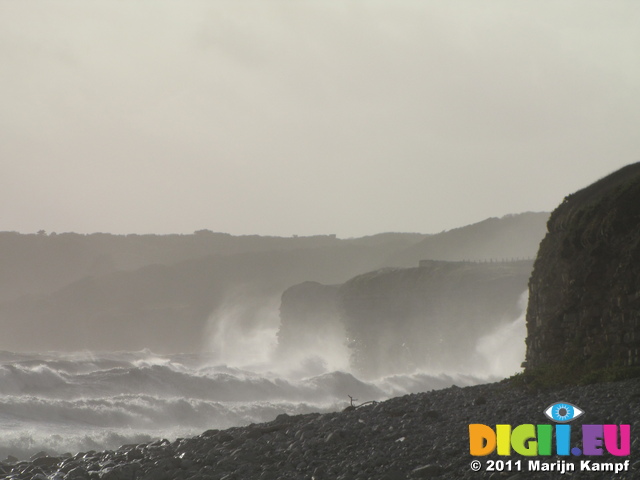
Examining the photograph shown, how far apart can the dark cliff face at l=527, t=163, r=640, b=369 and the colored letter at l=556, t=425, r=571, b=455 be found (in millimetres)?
3800

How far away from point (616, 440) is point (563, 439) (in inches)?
28.8

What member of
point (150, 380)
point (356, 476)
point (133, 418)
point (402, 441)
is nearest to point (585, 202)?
point (402, 441)

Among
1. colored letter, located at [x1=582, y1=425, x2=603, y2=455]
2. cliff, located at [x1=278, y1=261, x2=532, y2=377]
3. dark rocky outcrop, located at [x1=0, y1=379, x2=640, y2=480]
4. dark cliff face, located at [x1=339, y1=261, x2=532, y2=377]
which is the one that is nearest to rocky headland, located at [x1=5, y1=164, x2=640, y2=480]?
dark rocky outcrop, located at [x1=0, y1=379, x2=640, y2=480]

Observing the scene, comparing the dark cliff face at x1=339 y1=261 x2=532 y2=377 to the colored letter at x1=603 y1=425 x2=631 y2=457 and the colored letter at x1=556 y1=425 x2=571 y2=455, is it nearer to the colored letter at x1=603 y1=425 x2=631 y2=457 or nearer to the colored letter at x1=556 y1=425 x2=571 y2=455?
the colored letter at x1=556 y1=425 x2=571 y2=455

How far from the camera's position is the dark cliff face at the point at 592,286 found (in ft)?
52.2

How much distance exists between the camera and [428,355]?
267 feet

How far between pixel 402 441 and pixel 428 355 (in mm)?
68703

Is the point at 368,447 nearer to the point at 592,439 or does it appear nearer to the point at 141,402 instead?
the point at 592,439

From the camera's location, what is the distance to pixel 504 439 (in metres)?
12.3

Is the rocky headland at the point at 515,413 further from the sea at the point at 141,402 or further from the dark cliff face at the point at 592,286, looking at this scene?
the sea at the point at 141,402

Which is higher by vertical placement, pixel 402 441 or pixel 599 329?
pixel 599 329

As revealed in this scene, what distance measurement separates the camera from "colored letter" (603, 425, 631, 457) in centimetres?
1050

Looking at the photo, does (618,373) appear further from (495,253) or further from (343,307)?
(495,253)

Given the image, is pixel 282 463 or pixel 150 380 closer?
pixel 282 463
